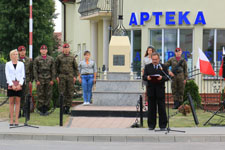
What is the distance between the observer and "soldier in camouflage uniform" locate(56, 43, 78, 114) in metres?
15.5

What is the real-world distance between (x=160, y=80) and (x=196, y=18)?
10.5m

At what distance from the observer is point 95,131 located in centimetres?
Answer: 1191

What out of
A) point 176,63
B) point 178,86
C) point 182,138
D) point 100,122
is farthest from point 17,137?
point 178,86

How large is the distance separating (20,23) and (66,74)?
26.2 meters

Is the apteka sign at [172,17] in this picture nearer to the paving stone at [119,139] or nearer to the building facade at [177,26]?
the building facade at [177,26]

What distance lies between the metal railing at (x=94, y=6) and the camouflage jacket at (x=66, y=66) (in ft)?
33.9

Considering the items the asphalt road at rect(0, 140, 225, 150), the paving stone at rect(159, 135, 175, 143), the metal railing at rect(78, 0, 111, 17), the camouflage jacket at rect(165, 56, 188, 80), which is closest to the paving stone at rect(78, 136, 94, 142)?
the asphalt road at rect(0, 140, 225, 150)

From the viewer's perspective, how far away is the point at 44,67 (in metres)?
15.1

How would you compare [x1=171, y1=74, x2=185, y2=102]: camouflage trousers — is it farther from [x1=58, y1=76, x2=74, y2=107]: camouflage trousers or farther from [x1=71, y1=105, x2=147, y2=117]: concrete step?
[x1=58, y1=76, x2=74, y2=107]: camouflage trousers

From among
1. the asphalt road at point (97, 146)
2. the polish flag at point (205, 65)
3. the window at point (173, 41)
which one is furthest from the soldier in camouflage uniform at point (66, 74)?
the window at point (173, 41)

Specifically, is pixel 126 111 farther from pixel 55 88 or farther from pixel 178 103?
pixel 55 88

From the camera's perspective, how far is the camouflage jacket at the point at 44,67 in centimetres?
1513

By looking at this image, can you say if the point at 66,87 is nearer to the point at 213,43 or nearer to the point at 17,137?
the point at 17,137

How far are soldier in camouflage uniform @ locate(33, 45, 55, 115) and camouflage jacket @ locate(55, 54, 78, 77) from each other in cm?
39
